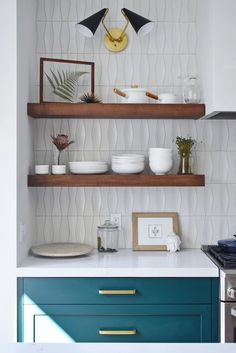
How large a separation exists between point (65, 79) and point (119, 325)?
1426 mm

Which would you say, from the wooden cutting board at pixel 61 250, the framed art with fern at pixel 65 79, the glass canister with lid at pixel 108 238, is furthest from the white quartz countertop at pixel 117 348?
the framed art with fern at pixel 65 79

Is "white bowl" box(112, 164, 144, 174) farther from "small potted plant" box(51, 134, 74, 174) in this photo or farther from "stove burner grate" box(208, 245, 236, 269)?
"stove burner grate" box(208, 245, 236, 269)

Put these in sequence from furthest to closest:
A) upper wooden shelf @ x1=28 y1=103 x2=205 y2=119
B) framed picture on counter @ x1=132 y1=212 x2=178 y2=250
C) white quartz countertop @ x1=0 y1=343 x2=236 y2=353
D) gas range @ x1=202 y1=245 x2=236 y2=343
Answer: framed picture on counter @ x1=132 y1=212 x2=178 y2=250
upper wooden shelf @ x1=28 y1=103 x2=205 y2=119
gas range @ x1=202 y1=245 x2=236 y2=343
white quartz countertop @ x1=0 y1=343 x2=236 y2=353

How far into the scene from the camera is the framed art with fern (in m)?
2.92

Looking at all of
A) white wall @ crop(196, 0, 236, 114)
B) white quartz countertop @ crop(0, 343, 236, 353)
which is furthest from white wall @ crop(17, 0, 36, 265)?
white quartz countertop @ crop(0, 343, 236, 353)

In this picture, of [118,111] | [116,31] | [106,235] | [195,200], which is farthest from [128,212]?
[116,31]

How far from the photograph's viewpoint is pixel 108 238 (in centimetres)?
293

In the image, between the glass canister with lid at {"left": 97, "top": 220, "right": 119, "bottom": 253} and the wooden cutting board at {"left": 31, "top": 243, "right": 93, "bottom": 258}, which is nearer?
the wooden cutting board at {"left": 31, "top": 243, "right": 93, "bottom": 258}

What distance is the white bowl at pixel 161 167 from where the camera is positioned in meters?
2.85

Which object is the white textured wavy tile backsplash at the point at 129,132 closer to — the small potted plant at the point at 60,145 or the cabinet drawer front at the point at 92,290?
the small potted plant at the point at 60,145

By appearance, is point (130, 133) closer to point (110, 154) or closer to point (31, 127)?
point (110, 154)

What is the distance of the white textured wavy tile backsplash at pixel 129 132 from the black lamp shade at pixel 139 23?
153mm

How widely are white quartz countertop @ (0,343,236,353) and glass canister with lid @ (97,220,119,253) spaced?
5.39ft

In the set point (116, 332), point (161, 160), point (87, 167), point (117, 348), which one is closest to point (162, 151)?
point (161, 160)
